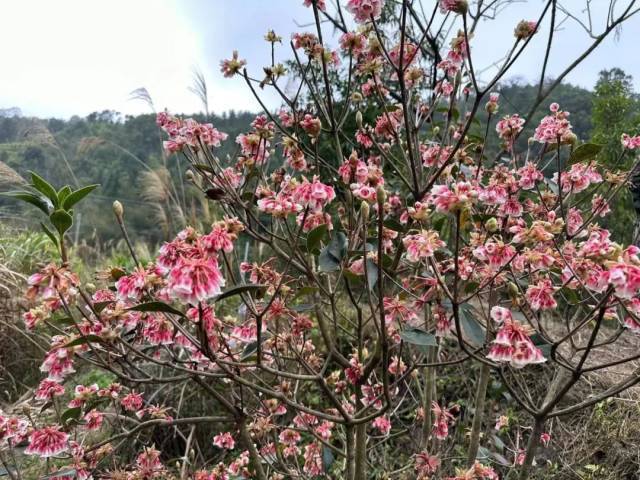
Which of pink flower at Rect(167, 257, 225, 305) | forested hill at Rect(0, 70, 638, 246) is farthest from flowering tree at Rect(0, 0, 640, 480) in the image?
forested hill at Rect(0, 70, 638, 246)

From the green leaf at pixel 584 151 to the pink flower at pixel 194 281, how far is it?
95 centimetres

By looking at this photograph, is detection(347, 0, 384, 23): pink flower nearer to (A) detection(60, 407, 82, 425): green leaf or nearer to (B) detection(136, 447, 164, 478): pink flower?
(A) detection(60, 407, 82, 425): green leaf

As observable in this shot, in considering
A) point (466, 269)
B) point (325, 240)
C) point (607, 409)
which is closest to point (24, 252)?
point (325, 240)

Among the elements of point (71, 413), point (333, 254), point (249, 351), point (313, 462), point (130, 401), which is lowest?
point (313, 462)

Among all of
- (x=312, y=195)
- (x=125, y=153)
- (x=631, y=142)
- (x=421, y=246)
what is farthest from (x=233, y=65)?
(x=125, y=153)

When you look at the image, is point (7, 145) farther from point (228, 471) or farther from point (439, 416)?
point (439, 416)

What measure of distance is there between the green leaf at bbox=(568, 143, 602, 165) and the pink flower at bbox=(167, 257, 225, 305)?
0.95 metres

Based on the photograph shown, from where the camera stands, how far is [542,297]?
1.00m

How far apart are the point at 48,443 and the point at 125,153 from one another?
7.05m

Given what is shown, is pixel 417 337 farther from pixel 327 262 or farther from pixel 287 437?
pixel 287 437

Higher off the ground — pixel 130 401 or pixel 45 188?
pixel 45 188

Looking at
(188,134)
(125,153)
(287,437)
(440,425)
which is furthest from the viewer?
(125,153)

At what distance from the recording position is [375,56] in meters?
1.31

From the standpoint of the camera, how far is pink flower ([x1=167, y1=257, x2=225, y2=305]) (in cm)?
66
